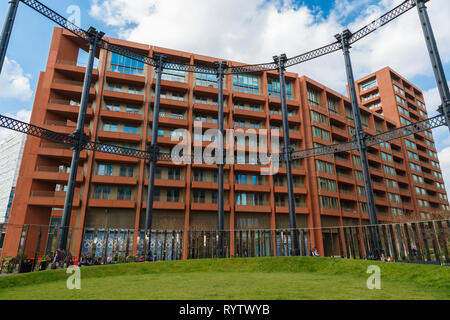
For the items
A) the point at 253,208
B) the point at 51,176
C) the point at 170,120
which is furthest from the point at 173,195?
the point at 51,176

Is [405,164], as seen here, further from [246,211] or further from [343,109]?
[246,211]

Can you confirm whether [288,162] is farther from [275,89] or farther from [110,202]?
[275,89]

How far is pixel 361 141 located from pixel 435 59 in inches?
204

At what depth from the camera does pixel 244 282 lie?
7.63 metres

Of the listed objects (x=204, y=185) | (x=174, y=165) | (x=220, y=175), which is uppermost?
(x=174, y=165)

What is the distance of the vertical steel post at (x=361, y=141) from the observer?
12291 mm

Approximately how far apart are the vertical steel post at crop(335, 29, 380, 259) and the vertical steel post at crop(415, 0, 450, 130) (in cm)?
379

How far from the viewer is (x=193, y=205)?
3136 centimetres

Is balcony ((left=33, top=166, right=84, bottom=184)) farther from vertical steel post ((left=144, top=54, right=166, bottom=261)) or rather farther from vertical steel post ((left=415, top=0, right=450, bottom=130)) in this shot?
vertical steel post ((left=415, top=0, right=450, bottom=130))

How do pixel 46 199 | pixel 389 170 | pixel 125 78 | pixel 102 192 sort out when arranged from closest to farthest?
pixel 46 199, pixel 102 192, pixel 125 78, pixel 389 170

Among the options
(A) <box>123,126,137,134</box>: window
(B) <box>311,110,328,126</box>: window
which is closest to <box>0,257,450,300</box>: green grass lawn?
(A) <box>123,126,137,134</box>: window

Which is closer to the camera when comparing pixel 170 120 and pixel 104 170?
pixel 104 170

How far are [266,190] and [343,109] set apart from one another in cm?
2228

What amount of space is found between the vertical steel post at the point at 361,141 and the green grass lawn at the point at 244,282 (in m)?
3.23
